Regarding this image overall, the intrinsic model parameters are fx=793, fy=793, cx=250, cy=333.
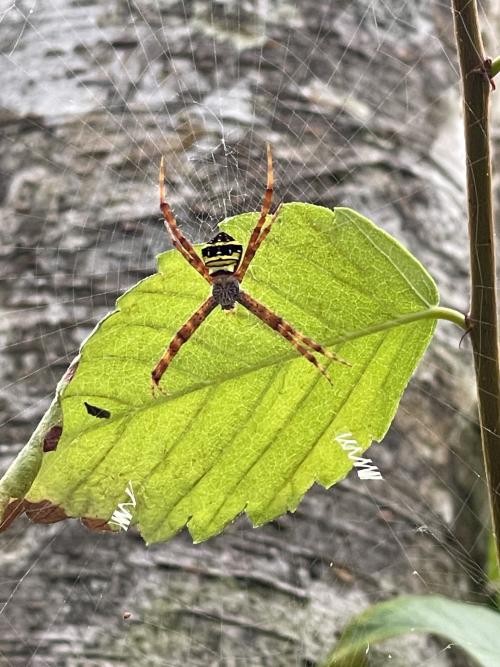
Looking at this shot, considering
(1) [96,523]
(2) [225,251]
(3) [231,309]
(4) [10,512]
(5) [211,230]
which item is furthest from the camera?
(5) [211,230]

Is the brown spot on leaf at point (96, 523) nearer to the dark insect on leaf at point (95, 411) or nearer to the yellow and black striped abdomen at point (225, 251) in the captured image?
the dark insect on leaf at point (95, 411)

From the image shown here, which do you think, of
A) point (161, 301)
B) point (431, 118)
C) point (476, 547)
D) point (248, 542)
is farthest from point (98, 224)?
point (476, 547)

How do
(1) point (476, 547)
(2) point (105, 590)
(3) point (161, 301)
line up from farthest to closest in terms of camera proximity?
(1) point (476, 547) < (2) point (105, 590) < (3) point (161, 301)

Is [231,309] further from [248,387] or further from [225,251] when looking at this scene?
[225,251]

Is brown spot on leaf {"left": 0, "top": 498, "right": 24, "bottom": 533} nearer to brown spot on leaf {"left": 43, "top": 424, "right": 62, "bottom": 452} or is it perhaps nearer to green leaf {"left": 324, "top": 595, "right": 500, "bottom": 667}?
brown spot on leaf {"left": 43, "top": 424, "right": 62, "bottom": 452}

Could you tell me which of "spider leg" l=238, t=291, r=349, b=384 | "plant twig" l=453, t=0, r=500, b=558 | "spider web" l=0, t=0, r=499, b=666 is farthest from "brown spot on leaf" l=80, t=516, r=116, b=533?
"spider web" l=0, t=0, r=499, b=666

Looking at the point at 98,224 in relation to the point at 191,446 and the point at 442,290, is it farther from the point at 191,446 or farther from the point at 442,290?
the point at 191,446

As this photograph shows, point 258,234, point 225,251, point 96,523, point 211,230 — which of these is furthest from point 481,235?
point 211,230
